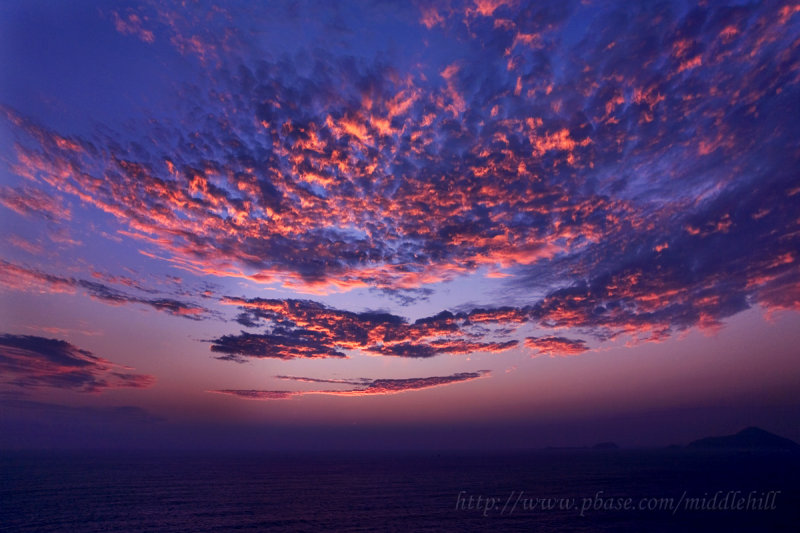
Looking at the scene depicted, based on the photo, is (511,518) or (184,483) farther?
(184,483)

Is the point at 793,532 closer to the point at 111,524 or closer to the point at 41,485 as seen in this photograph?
the point at 111,524

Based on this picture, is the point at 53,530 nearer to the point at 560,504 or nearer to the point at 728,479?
the point at 560,504

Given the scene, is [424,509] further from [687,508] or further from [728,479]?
[728,479]

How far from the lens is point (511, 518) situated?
47.7m

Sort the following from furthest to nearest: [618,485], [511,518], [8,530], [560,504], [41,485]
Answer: [618,485] → [41,485] → [560,504] → [511,518] → [8,530]

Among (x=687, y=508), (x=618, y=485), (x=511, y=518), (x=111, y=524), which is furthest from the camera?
(x=618, y=485)

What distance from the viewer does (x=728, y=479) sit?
84.1 metres

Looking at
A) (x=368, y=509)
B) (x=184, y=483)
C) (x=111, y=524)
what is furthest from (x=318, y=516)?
(x=184, y=483)

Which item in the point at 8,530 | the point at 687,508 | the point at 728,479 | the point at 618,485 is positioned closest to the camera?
the point at 8,530

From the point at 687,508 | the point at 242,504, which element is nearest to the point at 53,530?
the point at 242,504

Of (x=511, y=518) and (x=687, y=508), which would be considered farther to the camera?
(x=687, y=508)

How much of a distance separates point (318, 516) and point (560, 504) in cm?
3554

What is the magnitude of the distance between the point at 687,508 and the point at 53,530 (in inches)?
3107

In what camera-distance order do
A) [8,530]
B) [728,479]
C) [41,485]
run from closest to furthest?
[8,530], [41,485], [728,479]
